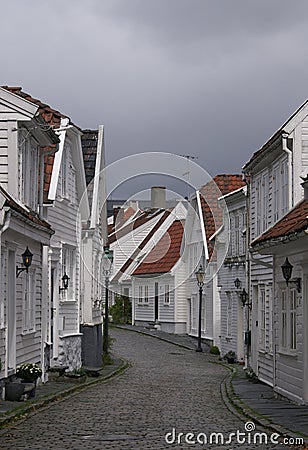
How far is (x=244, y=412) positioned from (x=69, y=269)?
456 inches

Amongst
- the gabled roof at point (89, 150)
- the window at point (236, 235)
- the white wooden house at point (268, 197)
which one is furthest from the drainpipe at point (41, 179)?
the window at point (236, 235)

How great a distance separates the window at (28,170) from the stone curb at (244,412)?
20.3 ft

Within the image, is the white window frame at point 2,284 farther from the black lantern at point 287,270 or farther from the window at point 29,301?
the black lantern at point 287,270

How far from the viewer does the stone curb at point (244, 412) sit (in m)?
13.8

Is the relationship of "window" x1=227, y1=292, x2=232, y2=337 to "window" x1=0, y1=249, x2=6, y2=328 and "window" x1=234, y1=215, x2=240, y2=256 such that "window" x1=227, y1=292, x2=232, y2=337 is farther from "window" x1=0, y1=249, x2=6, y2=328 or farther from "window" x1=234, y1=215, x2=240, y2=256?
"window" x1=0, y1=249, x2=6, y2=328

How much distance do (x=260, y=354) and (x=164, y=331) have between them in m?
29.7

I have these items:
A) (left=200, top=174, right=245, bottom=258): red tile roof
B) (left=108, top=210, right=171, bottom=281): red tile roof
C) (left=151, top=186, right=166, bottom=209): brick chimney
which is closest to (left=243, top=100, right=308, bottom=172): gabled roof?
(left=200, top=174, right=245, bottom=258): red tile roof

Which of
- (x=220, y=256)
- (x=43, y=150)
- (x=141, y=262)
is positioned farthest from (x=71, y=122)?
(x=141, y=262)

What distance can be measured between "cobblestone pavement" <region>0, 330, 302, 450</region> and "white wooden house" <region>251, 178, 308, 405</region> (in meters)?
1.43

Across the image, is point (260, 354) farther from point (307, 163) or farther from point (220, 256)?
point (220, 256)

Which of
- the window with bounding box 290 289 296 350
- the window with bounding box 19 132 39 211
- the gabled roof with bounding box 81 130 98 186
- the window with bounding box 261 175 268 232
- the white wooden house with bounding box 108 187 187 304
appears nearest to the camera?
the window with bounding box 290 289 296 350

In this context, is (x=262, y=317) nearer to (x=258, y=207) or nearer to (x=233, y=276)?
(x=258, y=207)

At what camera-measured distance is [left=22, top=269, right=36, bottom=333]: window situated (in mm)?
20344

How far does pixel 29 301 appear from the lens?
21047mm
